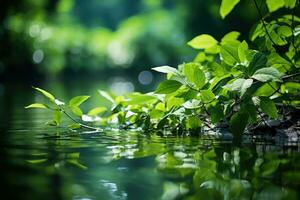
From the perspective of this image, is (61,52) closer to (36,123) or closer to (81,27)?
(81,27)

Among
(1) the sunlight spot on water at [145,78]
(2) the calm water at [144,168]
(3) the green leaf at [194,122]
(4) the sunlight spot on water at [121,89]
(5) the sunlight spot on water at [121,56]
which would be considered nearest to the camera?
(2) the calm water at [144,168]

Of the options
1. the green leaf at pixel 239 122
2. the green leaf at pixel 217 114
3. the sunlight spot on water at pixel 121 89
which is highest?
the sunlight spot on water at pixel 121 89

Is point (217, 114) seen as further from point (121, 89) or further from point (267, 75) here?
point (121, 89)

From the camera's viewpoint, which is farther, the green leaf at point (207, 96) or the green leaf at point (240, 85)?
the green leaf at point (207, 96)

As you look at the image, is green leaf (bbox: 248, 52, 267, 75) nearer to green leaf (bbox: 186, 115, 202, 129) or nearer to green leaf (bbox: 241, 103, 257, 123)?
green leaf (bbox: 241, 103, 257, 123)

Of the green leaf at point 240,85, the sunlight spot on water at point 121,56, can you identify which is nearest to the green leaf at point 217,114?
the green leaf at point 240,85

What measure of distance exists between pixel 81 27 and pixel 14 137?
1972 centimetres

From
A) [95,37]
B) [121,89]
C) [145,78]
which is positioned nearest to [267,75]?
[121,89]

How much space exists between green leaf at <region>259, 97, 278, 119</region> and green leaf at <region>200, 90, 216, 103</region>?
0.17m

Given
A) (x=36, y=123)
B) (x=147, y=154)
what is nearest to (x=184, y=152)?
→ (x=147, y=154)

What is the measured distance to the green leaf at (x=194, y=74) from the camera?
1.69 meters

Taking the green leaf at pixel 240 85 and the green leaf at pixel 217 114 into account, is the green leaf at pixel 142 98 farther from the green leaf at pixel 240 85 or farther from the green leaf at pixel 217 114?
the green leaf at pixel 240 85

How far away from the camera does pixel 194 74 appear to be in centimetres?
169

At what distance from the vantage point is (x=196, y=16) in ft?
69.4
